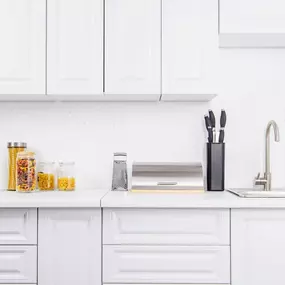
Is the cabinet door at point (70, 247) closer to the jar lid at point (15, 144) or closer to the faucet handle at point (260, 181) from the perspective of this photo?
the jar lid at point (15, 144)

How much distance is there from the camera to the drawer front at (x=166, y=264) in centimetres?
185

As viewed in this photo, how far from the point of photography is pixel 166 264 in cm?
185

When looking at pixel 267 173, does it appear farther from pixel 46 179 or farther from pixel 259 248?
pixel 46 179

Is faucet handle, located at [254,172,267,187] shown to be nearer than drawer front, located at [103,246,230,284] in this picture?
No

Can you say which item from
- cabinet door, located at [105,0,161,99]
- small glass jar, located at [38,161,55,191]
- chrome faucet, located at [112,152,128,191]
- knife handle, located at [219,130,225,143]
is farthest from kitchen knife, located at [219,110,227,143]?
small glass jar, located at [38,161,55,191]

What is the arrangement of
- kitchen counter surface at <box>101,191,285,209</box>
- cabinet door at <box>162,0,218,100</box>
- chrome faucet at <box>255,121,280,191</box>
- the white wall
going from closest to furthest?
kitchen counter surface at <box>101,191,285,209</box> → cabinet door at <box>162,0,218,100</box> → chrome faucet at <box>255,121,280,191</box> → the white wall

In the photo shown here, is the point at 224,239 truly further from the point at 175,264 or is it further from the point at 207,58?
the point at 207,58

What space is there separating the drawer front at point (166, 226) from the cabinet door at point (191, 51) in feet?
2.12

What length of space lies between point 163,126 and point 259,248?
37.0 inches

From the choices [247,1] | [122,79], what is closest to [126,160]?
[122,79]

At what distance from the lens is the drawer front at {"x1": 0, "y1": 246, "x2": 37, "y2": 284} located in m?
1.87

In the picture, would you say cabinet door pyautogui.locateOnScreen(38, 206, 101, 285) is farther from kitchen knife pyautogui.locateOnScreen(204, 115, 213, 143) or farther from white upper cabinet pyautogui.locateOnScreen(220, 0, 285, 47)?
white upper cabinet pyautogui.locateOnScreen(220, 0, 285, 47)

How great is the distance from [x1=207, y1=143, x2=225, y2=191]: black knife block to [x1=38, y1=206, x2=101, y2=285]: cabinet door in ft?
2.47

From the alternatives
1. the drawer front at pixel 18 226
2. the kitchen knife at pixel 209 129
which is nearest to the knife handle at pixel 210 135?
the kitchen knife at pixel 209 129
